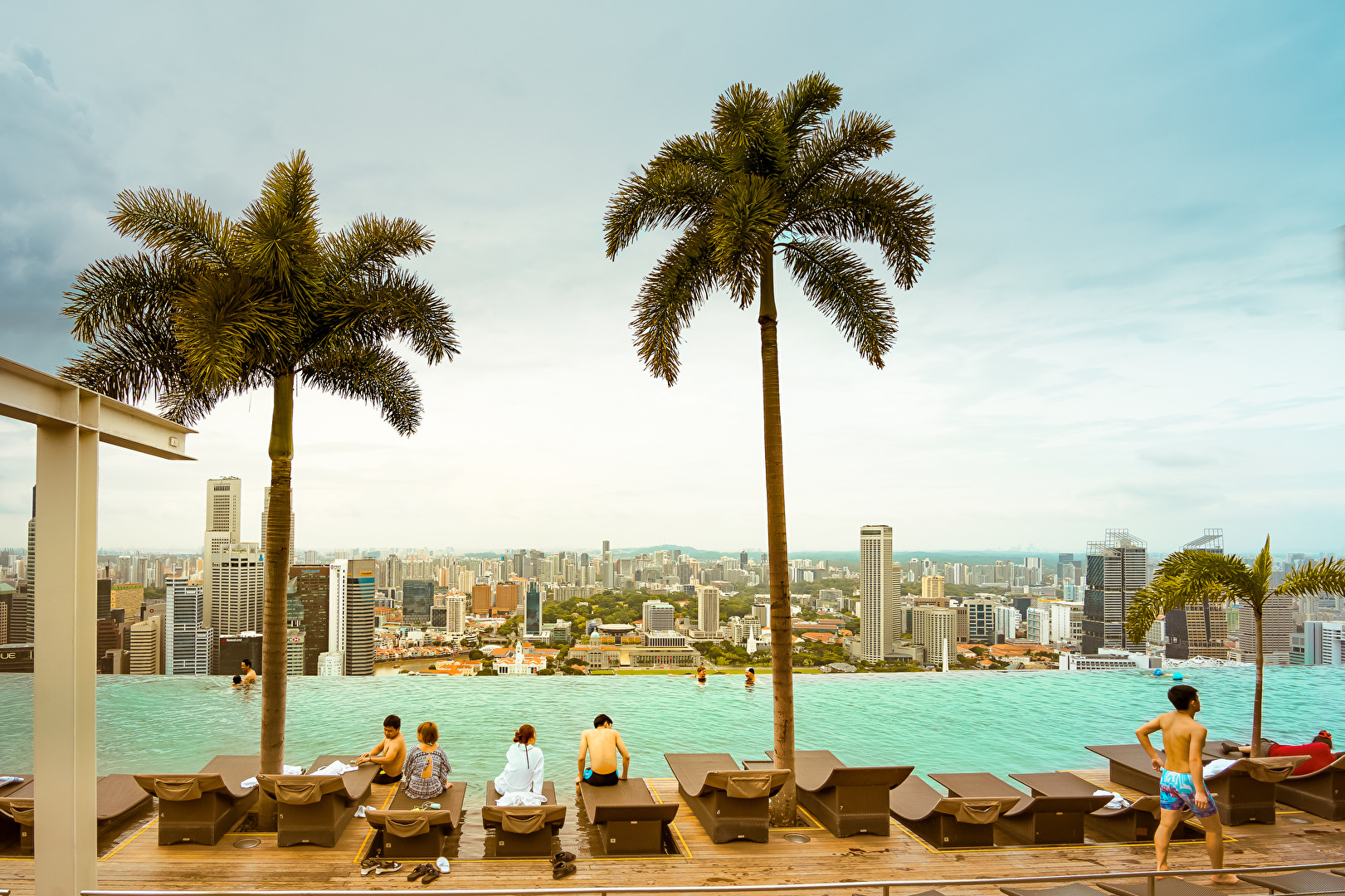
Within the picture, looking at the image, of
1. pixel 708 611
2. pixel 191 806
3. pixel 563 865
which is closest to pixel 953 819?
pixel 563 865

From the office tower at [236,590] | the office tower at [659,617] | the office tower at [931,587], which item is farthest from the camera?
the office tower at [931,587]

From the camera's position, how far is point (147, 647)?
2167cm

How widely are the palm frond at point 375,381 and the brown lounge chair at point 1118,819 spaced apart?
30.4ft

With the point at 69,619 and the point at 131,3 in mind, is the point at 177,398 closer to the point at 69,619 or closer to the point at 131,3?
the point at 69,619

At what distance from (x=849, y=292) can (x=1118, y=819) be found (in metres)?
6.58

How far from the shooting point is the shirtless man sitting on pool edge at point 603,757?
298 inches

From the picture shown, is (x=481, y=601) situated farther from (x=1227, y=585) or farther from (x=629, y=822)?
(x=1227, y=585)

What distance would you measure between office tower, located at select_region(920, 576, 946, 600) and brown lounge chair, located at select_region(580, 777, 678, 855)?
31.2 m

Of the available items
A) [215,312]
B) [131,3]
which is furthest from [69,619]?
[131,3]

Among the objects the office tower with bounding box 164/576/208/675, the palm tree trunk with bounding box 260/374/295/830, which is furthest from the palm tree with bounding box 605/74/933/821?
the office tower with bounding box 164/576/208/675

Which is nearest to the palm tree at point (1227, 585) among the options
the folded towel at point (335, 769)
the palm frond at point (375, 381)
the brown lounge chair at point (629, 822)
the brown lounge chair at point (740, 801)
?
the brown lounge chair at point (740, 801)

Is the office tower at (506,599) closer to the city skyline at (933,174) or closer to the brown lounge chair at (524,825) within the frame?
the city skyline at (933,174)

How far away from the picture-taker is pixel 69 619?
14.0 ft

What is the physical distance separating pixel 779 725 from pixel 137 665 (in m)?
22.3
